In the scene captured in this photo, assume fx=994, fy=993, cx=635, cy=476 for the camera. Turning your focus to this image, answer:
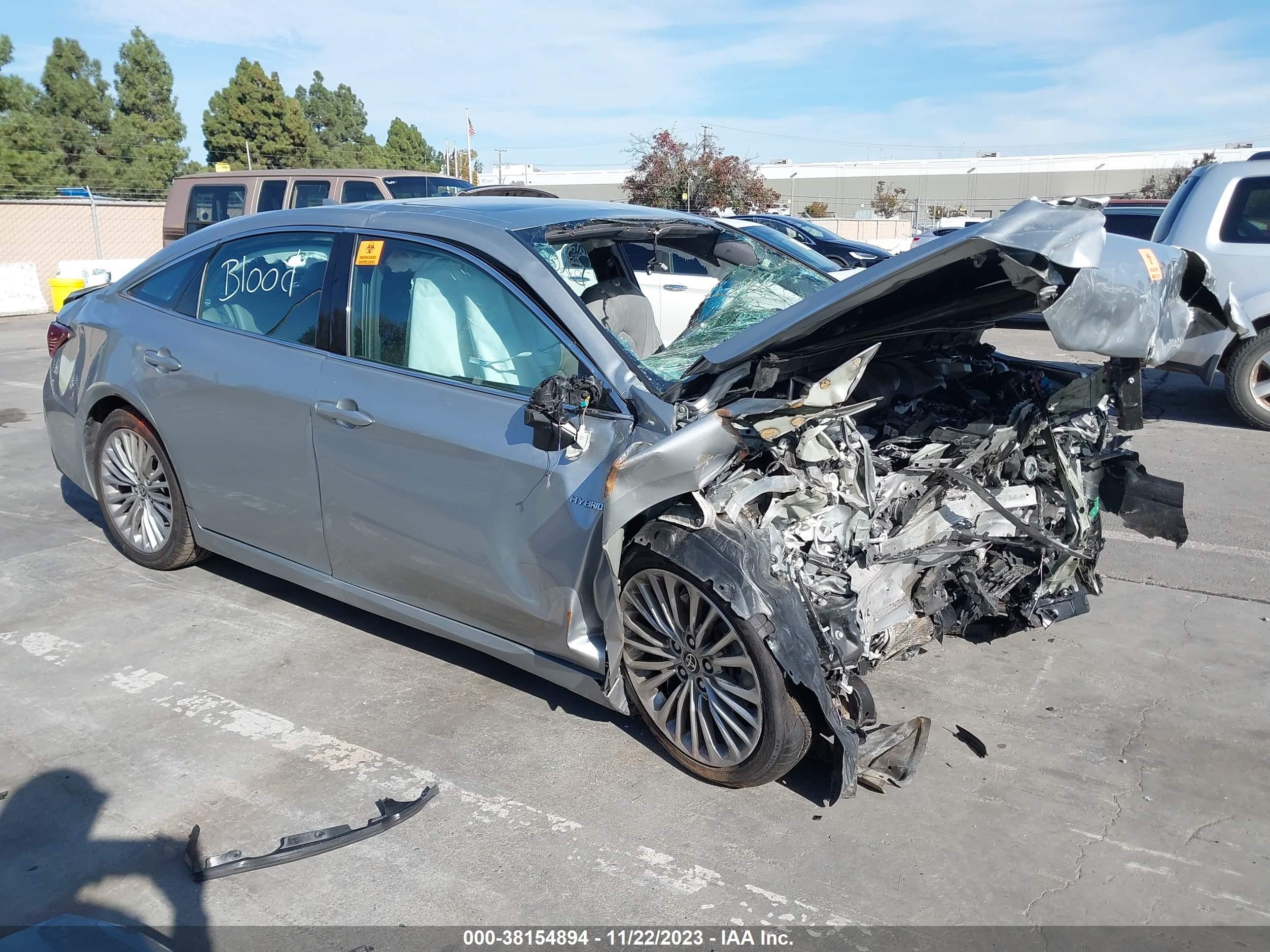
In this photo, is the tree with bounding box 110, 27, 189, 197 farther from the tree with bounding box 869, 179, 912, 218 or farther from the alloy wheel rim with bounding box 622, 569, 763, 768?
the alloy wheel rim with bounding box 622, 569, 763, 768

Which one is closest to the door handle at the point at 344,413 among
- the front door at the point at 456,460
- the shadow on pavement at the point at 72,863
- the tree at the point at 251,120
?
the front door at the point at 456,460

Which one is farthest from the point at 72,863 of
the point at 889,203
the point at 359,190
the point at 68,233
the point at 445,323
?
the point at 889,203

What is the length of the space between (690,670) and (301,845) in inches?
53.9

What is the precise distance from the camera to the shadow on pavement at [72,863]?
2.84 meters

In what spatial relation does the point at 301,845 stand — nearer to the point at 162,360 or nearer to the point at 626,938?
the point at 626,938

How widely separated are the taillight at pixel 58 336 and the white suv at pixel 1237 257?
316 inches

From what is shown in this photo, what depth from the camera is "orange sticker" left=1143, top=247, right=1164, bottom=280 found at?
10.6 ft

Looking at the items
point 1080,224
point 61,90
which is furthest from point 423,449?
point 61,90

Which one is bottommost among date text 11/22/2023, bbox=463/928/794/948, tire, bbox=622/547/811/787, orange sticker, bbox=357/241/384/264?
date text 11/22/2023, bbox=463/928/794/948

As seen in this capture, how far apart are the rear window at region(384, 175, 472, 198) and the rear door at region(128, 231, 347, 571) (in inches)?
284

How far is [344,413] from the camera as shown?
394 cm

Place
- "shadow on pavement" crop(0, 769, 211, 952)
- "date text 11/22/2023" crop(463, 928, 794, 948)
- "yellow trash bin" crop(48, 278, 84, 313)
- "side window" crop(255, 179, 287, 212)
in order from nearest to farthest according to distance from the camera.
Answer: "date text 11/22/2023" crop(463, 928, 794, 948) → "shadow on pavement" crop(0, 769, 211, 952) → "side window" crop(255, 179, 287, 212) → "yellow trash bin" crop(48, 278, 84, 313)

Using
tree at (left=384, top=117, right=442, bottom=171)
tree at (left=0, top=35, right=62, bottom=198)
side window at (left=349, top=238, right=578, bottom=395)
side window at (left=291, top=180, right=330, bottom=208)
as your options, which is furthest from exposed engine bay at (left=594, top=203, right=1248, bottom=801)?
tree at (left=384, top=117, right=442, bottom=171)

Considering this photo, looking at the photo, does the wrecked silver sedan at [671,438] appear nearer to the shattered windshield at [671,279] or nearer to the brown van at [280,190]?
the shattered windshield at [671,279]
